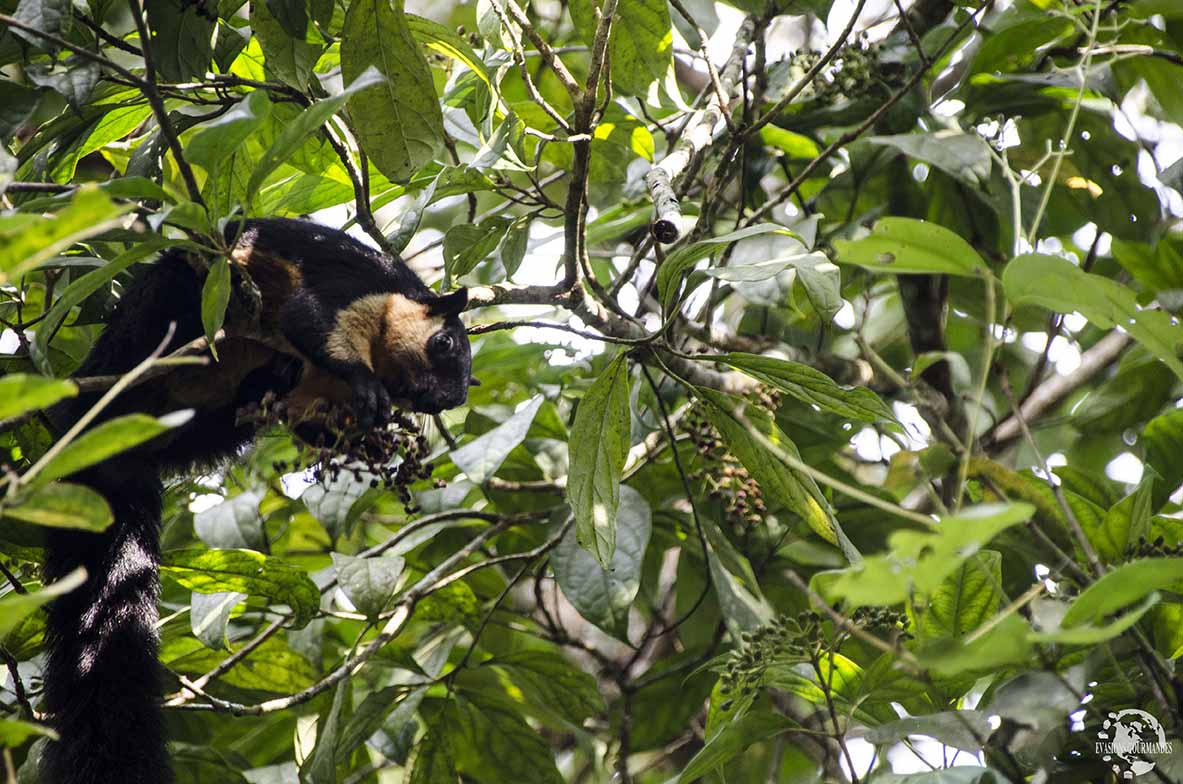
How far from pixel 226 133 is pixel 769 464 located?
119cm

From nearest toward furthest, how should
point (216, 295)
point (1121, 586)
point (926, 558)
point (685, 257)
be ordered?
point (926, 558) < point (1121, 586) < point (216, 295) < point (685, 257)

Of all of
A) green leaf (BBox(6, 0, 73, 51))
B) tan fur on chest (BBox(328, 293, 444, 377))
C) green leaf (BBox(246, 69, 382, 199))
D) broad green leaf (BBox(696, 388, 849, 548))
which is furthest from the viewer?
tan fur on chest (BBox(328, 293, 444, 377))

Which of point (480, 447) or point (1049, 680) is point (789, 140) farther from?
point (1049, 680)

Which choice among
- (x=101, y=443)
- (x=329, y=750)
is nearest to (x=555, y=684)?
(x=329, y=750)

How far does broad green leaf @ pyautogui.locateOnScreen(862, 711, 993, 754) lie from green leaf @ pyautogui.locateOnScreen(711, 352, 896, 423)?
55 cm

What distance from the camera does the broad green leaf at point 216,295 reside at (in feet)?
5.65

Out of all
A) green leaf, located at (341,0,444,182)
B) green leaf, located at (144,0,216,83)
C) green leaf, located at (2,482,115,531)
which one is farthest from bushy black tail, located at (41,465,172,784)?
green leaf, located at (2,482,115,531)

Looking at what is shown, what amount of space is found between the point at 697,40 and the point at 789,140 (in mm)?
379

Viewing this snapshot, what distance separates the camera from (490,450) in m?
2.46

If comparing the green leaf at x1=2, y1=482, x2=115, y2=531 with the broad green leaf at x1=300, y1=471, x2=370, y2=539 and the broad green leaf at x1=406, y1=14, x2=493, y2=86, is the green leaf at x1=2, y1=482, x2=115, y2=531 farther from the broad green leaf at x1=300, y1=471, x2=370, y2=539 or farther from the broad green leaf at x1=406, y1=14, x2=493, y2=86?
the broad green leaf at x1=300, y1=471, x2=370, y2=539

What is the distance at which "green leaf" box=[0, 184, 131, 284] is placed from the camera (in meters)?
1.10

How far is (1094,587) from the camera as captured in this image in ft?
4.30

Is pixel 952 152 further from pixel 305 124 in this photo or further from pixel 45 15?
pixel 45 15

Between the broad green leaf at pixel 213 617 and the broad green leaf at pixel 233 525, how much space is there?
394 mm
